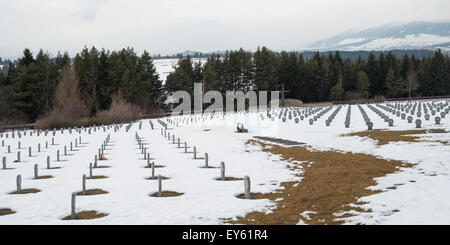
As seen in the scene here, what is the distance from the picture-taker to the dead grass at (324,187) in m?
11.6

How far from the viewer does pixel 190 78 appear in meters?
106

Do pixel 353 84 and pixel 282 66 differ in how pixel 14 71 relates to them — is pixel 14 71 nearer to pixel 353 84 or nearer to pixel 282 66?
pixel 282 66

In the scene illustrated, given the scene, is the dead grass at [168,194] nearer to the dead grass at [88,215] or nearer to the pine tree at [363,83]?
the dead grass at [88,215]

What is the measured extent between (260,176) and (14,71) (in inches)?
3143

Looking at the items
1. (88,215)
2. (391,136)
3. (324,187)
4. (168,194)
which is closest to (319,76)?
(391,136)

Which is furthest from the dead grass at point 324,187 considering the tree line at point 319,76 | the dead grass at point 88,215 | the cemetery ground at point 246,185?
the tree line at point 319,76

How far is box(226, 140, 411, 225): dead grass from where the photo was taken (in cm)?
1165

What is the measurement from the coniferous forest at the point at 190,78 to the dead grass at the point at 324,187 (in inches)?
1923

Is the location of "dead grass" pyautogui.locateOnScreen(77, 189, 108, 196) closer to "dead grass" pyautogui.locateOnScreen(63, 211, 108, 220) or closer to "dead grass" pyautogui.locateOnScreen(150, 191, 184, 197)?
"dead grass" pyautogui.locateOnScreen(150, 191, 184, 197)

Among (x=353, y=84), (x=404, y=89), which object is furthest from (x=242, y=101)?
(x=404, y=89)

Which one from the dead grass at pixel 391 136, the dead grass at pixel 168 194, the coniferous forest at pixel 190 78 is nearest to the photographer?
the dead grass at pixel 168 194

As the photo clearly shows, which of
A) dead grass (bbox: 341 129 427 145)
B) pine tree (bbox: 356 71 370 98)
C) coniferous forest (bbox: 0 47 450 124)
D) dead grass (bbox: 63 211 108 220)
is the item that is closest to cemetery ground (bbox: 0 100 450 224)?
dead grass (bbox: 63 211 108 220)

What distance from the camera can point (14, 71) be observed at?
84812 mm

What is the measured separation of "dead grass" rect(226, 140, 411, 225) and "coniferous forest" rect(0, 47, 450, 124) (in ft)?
160
